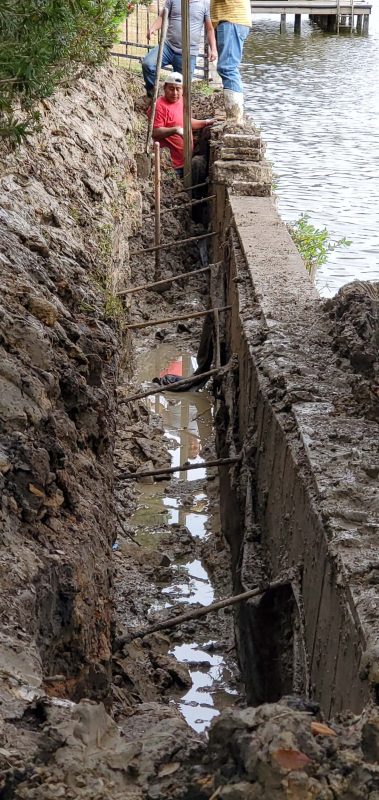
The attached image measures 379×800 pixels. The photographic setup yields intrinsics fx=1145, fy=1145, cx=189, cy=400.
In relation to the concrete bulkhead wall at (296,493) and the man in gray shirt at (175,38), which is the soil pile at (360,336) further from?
the man in gray shirt at (175,38)

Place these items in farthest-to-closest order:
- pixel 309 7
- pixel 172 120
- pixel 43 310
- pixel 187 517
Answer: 1. pixel 309 7
2. pixel 172 120
3. pixel 187 517
4. pixel 43 310

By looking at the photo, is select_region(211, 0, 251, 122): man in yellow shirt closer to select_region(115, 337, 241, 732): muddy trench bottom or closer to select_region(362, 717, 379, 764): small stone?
select_region(115, 337, 241, 732): muddy trench bottom

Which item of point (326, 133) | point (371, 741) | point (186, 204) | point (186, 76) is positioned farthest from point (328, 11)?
point (371, 741)

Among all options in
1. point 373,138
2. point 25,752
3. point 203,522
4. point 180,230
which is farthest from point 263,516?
point 373,138

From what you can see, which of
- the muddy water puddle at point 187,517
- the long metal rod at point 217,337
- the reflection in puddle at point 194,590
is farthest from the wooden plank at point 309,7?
the reflection in puddle at point 194,590

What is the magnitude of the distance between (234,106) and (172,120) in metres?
1.44

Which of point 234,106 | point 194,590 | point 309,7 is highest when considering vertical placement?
point 309,7

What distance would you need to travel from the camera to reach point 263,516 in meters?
5.44

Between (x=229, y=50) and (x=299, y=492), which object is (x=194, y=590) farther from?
(x=229, y=50)

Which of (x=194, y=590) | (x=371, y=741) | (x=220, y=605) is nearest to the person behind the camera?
(x=371, y=741)

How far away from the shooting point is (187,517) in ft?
24.1

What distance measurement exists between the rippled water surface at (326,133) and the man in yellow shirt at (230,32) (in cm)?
228

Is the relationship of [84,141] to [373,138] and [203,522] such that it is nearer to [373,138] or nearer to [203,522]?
[203,522]

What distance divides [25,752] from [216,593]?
12.2ft
